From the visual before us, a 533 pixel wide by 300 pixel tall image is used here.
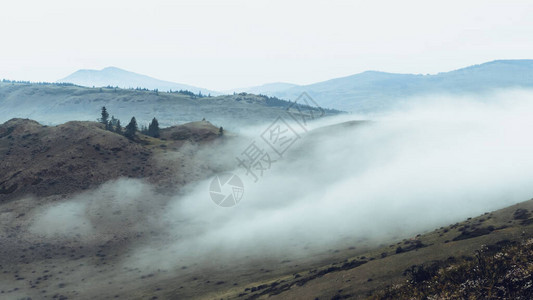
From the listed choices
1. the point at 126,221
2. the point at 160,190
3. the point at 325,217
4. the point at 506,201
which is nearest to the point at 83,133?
the point at 160,190

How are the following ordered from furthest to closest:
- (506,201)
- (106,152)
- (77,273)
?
(106,152) → (506,201) → (77,273)

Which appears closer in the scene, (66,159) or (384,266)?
(384,266)

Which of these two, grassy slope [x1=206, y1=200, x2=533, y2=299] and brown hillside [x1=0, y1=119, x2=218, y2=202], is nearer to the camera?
grassy slope [x1=206, y1=200, x2=533, y2=299]

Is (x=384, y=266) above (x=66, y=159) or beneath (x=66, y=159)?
beneath

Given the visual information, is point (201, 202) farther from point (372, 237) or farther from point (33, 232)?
point (372, 237)

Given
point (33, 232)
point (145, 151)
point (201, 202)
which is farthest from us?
point (145, 151)

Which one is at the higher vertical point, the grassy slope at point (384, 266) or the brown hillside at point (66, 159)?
the brown hillside at point (66, 159)

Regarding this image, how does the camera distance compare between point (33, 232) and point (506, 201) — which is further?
point (506, 201)

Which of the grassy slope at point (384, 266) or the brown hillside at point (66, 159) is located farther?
the brown hillside at point (66, 159)

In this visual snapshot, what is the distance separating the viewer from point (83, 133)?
172750mm

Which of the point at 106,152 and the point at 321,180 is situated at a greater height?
the point at 106,152

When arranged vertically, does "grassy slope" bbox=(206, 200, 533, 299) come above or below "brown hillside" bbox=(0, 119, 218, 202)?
below

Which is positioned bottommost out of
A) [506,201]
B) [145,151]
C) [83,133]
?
[506,201]

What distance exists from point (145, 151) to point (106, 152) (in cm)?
1884
